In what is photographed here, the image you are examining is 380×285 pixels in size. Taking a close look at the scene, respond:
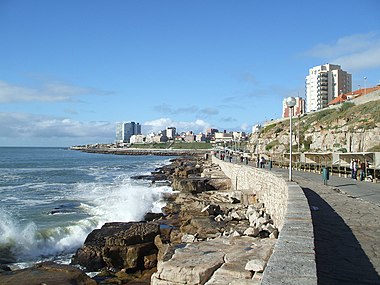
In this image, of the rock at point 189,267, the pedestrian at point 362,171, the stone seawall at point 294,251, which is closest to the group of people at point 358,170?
the pedestrian at point 362,171

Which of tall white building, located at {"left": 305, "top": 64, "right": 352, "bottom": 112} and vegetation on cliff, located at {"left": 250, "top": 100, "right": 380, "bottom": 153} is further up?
tall white building, located at {"left": 305, "top": 64, "right": 352, "bottom": 112}

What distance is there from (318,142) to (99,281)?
107 feet

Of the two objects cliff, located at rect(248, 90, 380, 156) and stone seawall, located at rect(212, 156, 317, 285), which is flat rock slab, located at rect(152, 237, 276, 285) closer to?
stone seawall, located at rect(212, 156, 317, 285)

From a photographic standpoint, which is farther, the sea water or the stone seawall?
the sea water

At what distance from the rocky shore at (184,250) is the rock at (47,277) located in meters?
0.02

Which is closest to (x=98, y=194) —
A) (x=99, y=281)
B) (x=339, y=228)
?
(x=99, y=281)

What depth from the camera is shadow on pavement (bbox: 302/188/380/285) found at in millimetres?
4215

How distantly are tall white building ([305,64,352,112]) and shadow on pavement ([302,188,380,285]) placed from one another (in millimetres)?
102629

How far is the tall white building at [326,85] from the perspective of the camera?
104062 mm

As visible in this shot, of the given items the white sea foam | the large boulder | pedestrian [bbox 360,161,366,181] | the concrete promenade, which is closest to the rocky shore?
the large boulder

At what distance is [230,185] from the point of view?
87.4 ft

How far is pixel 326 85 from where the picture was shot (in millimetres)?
104812

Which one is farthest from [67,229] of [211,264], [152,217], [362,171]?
[362,171]

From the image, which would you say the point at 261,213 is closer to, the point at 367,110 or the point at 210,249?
the point at 210,249
